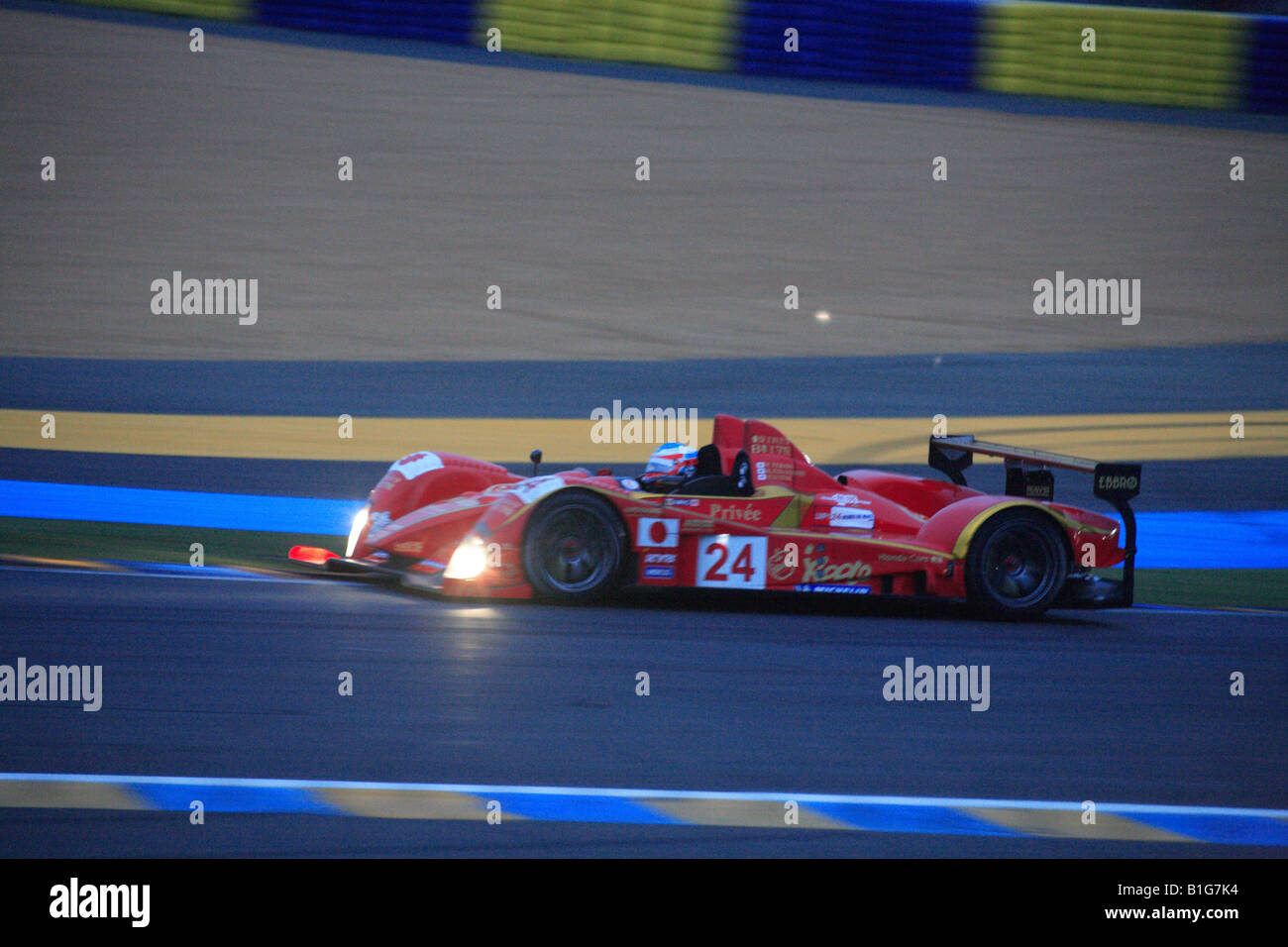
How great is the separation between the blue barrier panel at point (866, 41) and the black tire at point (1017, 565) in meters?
14.2

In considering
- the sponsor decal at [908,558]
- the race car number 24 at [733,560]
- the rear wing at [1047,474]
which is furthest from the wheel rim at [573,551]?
the rear wing at [1047,474]

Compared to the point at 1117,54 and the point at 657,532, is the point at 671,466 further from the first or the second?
the point at 1117,54

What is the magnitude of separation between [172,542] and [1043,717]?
561 centimetres

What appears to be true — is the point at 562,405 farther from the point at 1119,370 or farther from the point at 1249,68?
the point at 1249,68

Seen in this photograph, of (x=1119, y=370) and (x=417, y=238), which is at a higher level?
(x=417, y=238)

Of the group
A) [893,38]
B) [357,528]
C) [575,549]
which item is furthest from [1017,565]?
[893,38]

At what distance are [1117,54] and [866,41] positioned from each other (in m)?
3.59

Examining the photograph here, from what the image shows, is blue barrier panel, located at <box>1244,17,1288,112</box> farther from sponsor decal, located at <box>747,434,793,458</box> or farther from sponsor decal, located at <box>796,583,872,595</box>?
sponsor decal, located at <box>796,583,872,595</box>

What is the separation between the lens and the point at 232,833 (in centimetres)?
417

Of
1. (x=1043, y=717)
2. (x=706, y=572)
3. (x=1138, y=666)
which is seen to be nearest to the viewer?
(x=1043, y=717)

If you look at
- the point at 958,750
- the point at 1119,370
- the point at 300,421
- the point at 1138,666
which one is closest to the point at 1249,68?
the point at 1119,370

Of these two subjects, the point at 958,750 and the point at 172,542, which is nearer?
the point at 958,750

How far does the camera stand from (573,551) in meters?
7.57

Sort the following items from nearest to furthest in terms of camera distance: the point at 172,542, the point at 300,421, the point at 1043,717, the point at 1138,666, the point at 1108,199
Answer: the point at 1043,717, the point at 1138,666, the point at 172,542, the point at 300,421, the point at 1108,199
